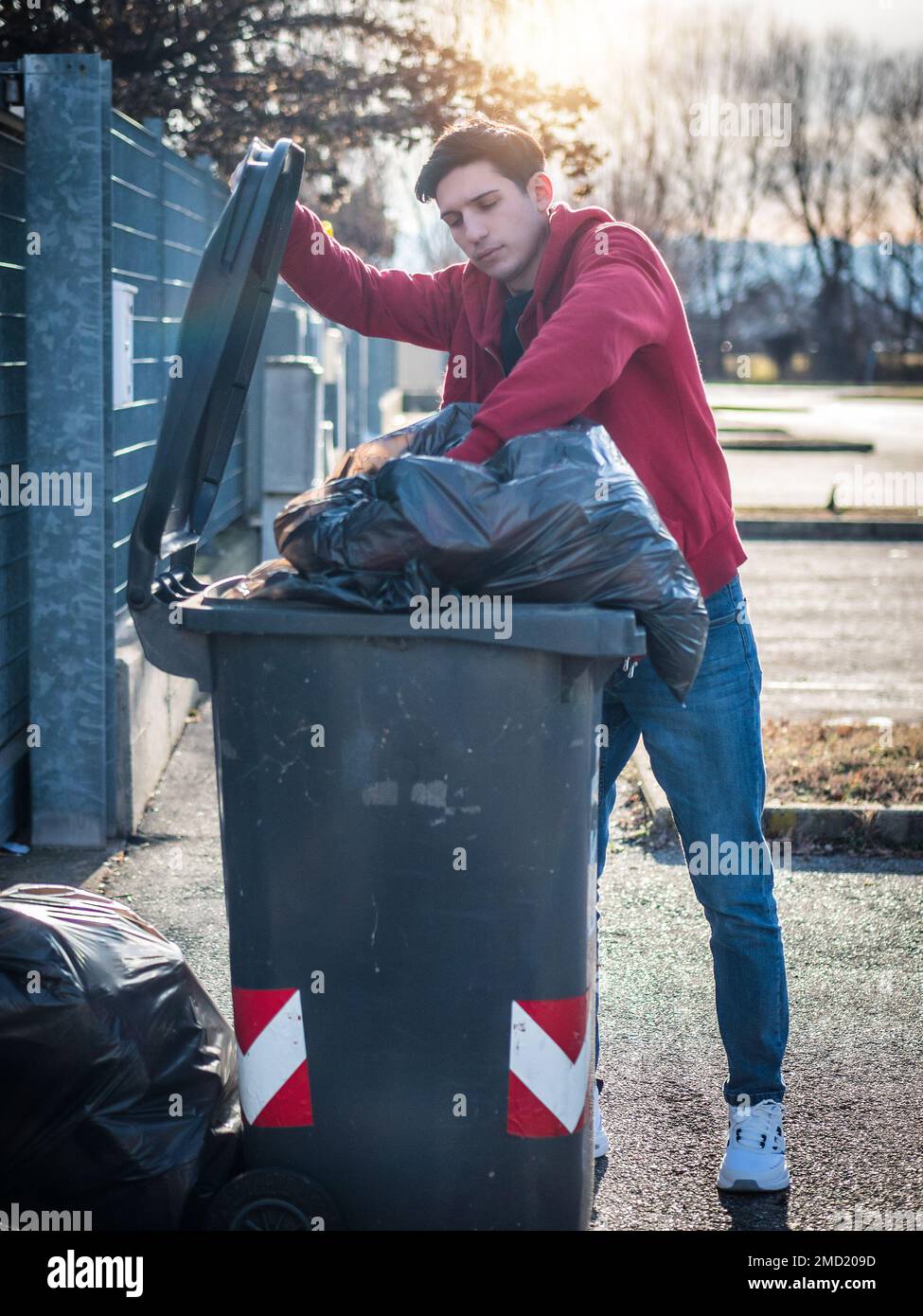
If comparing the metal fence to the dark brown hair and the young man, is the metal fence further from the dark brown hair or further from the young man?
the dark brown hair

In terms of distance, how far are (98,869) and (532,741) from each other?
268 cm

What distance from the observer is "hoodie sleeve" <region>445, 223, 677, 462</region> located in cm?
245

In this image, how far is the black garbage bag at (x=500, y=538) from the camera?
7.53 ft

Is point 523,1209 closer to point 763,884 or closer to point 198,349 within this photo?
point 763,884

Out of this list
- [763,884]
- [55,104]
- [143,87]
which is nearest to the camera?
[763,884]

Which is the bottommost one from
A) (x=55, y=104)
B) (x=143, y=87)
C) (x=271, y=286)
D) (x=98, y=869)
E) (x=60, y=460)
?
(x=98, y=869)

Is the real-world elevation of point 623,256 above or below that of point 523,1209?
above

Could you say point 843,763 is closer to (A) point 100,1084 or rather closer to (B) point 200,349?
(A) point 100,1084

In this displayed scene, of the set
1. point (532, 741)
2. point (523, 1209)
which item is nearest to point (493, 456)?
point (532, 741)

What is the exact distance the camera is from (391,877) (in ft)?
7.89

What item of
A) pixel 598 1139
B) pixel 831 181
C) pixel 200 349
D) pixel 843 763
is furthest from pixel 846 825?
pixel 831 181

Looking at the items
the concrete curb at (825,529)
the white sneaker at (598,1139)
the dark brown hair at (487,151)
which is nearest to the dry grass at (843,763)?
the white sneaker at (598,1139)

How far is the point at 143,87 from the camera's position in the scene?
8.26 metres

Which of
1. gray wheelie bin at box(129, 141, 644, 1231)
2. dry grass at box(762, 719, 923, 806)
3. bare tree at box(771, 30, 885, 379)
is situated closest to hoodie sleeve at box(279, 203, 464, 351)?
gray wheelie bin at box(129, 141, 644, 1231)
